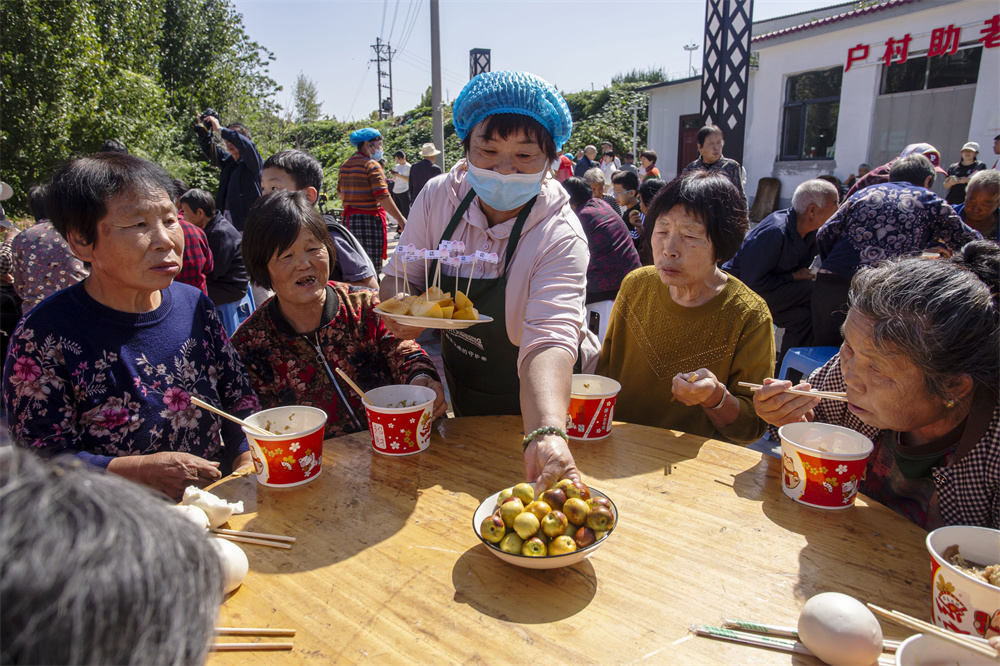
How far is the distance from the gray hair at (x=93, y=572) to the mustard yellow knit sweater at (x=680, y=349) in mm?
1989

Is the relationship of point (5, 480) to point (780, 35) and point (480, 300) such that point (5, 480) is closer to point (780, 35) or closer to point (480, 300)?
point (480, 300)

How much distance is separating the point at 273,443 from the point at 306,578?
473 mm

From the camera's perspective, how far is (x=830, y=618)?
1.04m

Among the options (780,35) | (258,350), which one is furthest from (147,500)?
(780,35)

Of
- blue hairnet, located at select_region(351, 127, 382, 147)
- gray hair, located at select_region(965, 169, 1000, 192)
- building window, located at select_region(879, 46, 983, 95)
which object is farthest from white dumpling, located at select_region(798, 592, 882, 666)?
building window, located at select_region(879, 46, 983, 95)

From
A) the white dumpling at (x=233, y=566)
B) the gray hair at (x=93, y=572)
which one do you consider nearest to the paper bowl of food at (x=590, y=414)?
the white dumpling at (x=233, y=566)

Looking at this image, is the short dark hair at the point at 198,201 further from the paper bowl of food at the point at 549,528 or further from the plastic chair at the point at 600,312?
the paper bowl of food at the point at 549,528

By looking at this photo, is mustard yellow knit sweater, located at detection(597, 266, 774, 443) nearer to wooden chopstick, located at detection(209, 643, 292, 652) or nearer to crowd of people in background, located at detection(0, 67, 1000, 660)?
crowd of people in background, located at detection(0, 67, 1000, 660)

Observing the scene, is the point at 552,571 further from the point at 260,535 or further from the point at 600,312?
the point at 600,312

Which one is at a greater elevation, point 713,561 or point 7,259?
point 7,259

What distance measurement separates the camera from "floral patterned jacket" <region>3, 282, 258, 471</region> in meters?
1.74

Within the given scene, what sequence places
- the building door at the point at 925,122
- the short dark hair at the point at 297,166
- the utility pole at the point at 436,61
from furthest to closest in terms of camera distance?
the building door at the point at 925,122 → the utility pole at the point at 436,61 → the short dark hair at the point at 297,166

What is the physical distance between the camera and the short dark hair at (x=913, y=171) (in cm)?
466

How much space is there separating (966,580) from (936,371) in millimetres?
559
